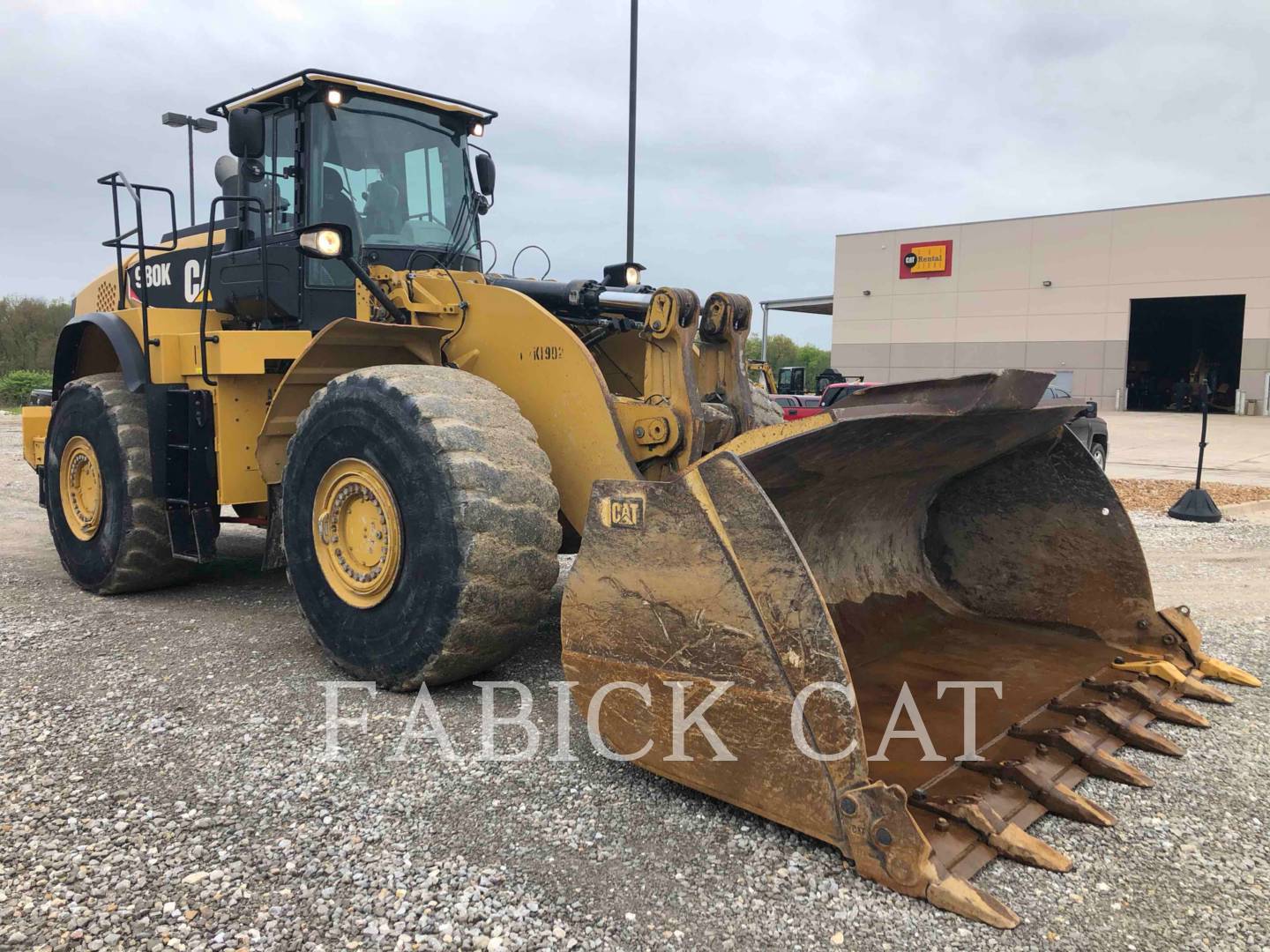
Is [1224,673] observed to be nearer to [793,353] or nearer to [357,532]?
[357,532]

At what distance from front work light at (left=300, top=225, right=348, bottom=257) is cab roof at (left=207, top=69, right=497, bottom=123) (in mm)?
1155

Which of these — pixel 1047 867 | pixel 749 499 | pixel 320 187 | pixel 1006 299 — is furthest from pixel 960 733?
pixel 1006 299

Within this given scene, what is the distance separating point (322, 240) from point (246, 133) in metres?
0.91

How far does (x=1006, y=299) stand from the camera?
38.3 m

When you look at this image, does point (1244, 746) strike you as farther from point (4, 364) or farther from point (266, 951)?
point (4, 364)

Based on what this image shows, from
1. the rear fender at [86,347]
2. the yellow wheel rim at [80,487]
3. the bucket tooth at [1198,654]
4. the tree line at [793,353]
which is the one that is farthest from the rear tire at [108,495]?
the tree line at [793,353]

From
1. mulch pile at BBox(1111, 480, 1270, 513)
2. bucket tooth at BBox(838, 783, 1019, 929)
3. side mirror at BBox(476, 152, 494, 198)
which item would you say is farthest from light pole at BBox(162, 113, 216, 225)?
mulch pile at BBox(1111, 480, 1270, 513)

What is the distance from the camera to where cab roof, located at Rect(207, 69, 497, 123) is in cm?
527

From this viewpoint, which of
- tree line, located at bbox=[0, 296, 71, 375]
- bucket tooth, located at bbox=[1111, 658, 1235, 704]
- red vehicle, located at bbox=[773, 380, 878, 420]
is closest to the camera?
bucket tooth, located at bbox=[1111, 658, 1235, 704]

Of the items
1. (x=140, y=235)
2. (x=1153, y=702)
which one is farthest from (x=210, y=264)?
(x=1153, y=702)

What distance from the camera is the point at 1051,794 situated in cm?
300

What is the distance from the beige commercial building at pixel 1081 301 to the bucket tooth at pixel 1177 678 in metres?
32.3

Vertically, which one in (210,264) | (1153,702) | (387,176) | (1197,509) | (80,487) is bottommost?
(1197,509)

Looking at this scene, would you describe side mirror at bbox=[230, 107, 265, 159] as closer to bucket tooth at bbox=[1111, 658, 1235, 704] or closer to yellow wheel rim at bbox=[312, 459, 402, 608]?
yellow wheel rim at bbox=[312, 459, 402, 608]
